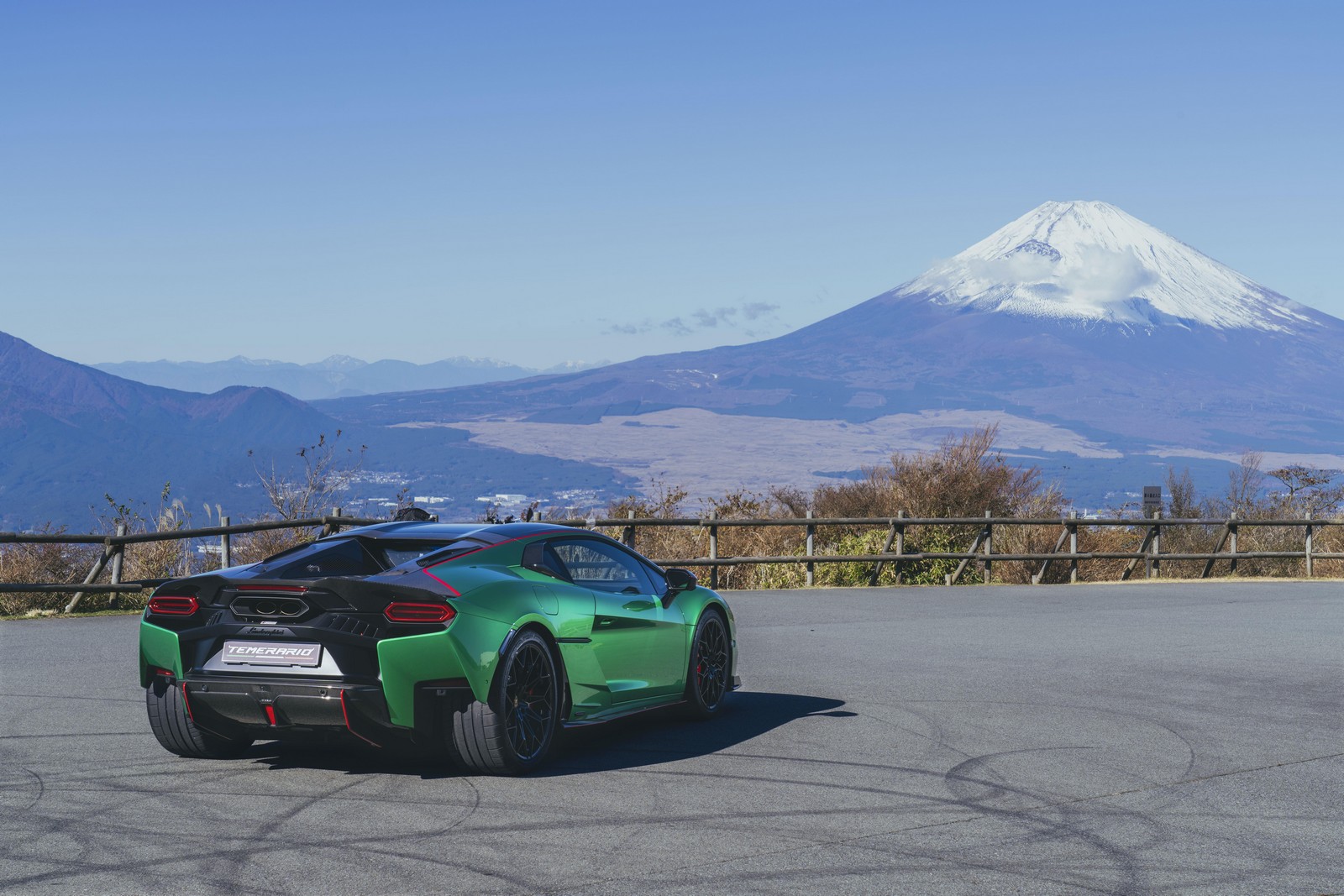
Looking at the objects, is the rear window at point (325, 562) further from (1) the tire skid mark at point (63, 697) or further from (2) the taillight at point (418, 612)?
(1) the tire skid mark at point (63, 697)

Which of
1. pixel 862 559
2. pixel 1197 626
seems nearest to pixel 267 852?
pixel 1197 626

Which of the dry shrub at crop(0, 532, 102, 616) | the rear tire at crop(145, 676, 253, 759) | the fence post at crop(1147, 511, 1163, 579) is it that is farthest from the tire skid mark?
the fence post at crop(1147, 511, 1163, 579)

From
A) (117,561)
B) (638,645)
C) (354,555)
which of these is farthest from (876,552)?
(354,555)

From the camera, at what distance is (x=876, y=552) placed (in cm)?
2642

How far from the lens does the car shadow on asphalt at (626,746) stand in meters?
8.27

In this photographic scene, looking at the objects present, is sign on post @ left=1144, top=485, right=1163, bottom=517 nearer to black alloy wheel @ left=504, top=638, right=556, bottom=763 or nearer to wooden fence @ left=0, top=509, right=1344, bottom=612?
wooden fence @ left=0, top=509, right=1344, bottom=612

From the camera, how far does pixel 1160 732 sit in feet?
31.6

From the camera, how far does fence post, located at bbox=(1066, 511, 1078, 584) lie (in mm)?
26375

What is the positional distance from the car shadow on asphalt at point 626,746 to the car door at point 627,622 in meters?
0.32

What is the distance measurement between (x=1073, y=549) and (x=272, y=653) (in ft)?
68.1

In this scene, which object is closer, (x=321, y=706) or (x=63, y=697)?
(x=321, y=706)

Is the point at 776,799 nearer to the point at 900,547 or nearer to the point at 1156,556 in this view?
the point at 900,547

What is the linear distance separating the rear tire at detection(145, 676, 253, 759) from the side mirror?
276cm

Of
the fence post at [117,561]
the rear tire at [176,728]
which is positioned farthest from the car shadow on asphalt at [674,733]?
the fence post at [117,561]
